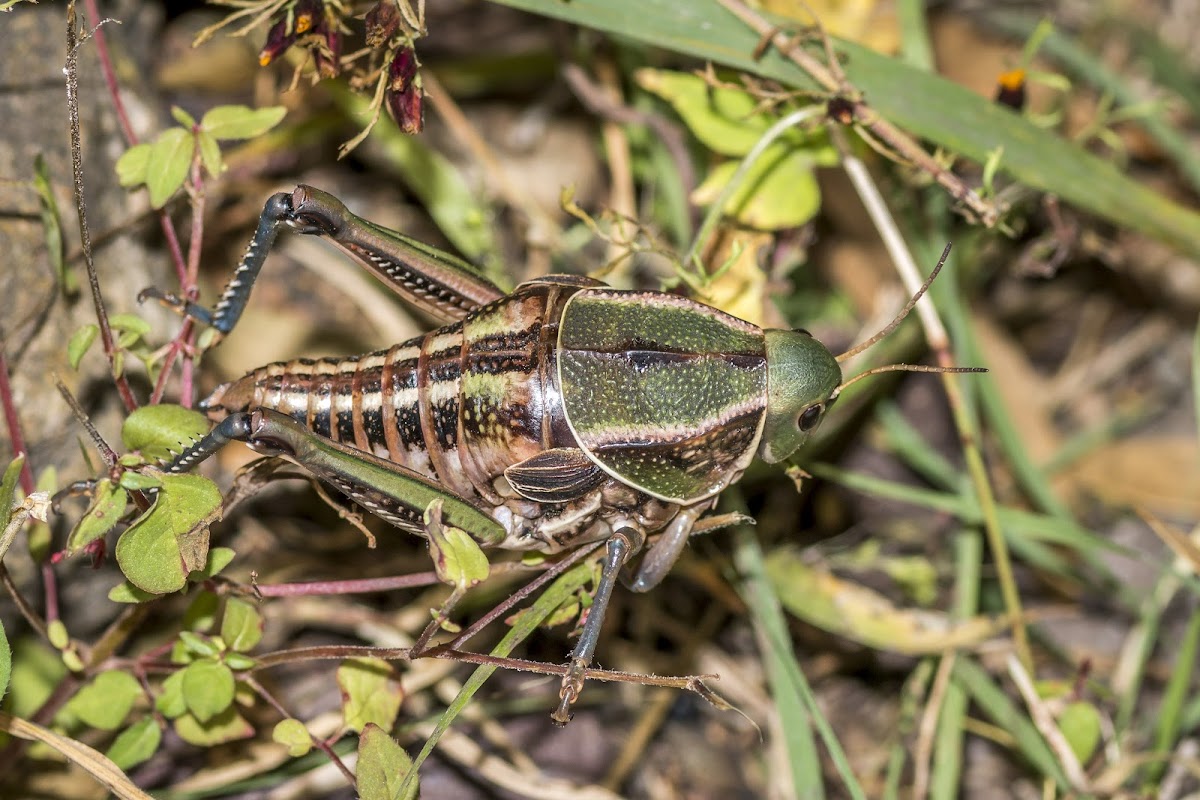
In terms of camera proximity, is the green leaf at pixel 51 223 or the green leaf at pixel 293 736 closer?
the green leaf at pixel 293 736

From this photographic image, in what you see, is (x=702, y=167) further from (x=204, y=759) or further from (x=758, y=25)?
(x=204, y=759)

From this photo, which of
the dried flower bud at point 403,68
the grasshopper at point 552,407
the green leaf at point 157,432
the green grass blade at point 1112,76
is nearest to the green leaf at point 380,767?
the grasshopper at point 552,407

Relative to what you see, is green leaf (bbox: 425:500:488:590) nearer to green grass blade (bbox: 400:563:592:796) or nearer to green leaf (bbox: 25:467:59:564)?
green grass blade (bbox: 400:563:592:796)

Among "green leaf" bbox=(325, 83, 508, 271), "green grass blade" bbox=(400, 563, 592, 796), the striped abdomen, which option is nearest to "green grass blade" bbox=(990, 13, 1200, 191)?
"green leaf" bbox=(325, 83, 508, 271)

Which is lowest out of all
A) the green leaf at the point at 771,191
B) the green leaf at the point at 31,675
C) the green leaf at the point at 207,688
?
the green leaf at the point at 31,675

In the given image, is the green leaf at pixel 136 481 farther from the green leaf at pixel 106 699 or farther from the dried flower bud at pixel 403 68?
the dried flower bud at pixel 403 68

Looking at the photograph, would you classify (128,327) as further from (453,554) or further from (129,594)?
(453,554)
